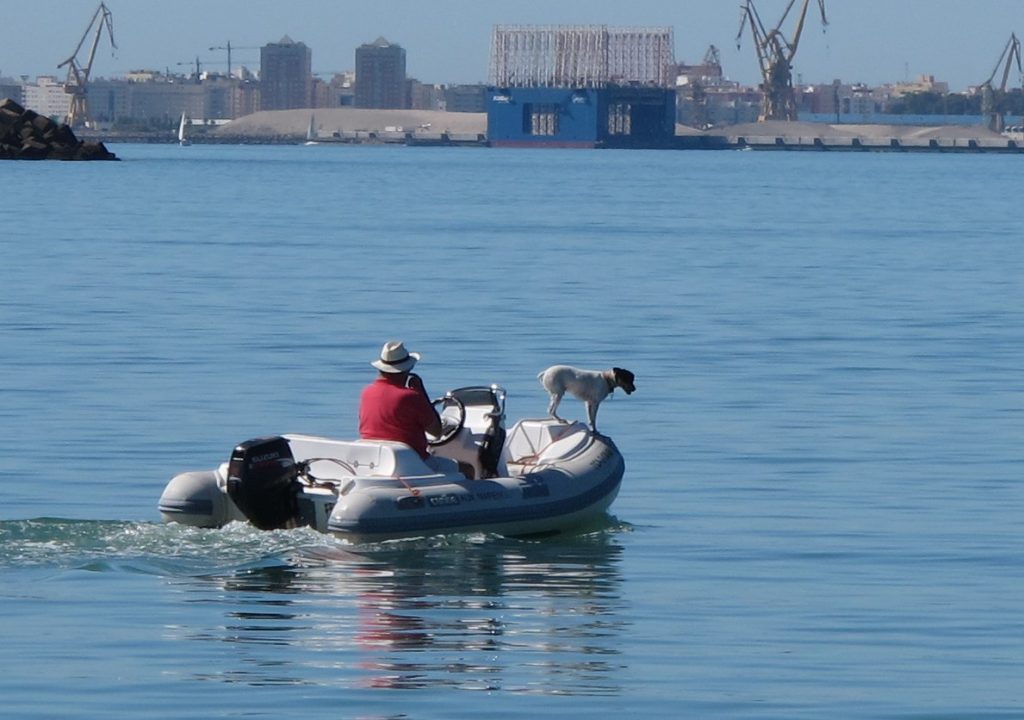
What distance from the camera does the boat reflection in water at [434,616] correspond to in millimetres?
9789

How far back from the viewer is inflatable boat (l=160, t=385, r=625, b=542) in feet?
39.8

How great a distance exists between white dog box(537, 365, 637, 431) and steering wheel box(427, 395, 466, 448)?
588 millimetres

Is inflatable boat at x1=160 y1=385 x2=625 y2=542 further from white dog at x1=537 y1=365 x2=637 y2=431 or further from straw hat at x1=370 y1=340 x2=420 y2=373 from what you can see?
straw hat at x1=370 y1=340 x2=420 y2=373

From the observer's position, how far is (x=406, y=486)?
12.3 metres

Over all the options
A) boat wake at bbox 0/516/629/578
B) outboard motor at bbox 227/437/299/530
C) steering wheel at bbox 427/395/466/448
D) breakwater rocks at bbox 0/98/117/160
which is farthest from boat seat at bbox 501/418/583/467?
breakwater rocks at bbox 0/98/117/160

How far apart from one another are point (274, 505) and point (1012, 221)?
54684mm

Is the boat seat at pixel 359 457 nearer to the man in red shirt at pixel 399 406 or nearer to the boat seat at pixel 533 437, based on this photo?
the man in red shirt at pixel 399 406

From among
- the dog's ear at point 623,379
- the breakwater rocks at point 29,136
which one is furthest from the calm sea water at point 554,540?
the breakwater rocks at point 29,136

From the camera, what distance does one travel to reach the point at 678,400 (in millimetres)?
20656

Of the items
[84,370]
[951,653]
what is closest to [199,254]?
[84,370]

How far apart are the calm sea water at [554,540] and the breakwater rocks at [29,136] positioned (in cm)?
6483

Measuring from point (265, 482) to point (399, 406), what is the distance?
89cm

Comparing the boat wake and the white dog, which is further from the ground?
the white dog

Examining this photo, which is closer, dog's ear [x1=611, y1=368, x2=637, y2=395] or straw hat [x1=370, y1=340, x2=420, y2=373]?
straw hat [x1=370, y1=340, x2=420, y2=373]
